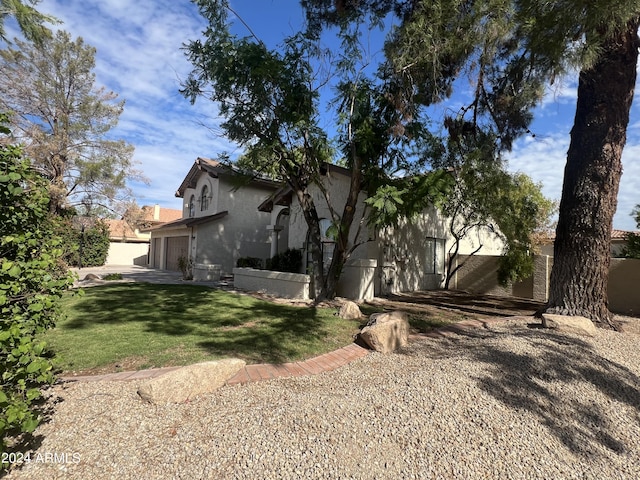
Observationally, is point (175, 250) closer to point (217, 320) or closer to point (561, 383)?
point (217, 320)

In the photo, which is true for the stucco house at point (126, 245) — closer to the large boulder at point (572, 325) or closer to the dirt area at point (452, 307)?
the dirt area at point (452, 307)

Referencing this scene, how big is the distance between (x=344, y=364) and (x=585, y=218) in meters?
6.14

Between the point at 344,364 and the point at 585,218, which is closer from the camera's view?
the point at 344,364

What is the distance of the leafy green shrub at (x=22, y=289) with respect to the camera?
2.38 metres

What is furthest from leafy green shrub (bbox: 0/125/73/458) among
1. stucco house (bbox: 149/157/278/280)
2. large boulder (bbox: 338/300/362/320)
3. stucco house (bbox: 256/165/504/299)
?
stucco house (bbox: 149/157/278/280)

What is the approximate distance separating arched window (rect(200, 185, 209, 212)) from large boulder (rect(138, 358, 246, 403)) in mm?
18232

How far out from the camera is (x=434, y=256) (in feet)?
52.3

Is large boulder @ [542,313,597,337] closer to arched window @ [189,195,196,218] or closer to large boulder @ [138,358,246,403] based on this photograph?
large boulder @ [138,358,246,403]

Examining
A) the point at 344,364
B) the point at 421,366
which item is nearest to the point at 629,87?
the point at 421,366

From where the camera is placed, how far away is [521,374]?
456 centimetres

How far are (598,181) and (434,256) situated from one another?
8.95 metres

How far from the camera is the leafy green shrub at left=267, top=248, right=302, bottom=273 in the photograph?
49.2ft

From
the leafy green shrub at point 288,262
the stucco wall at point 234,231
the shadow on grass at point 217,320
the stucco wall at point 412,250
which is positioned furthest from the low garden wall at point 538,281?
the stucco wall at point 234,231

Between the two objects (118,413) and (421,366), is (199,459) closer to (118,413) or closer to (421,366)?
(118,413)
